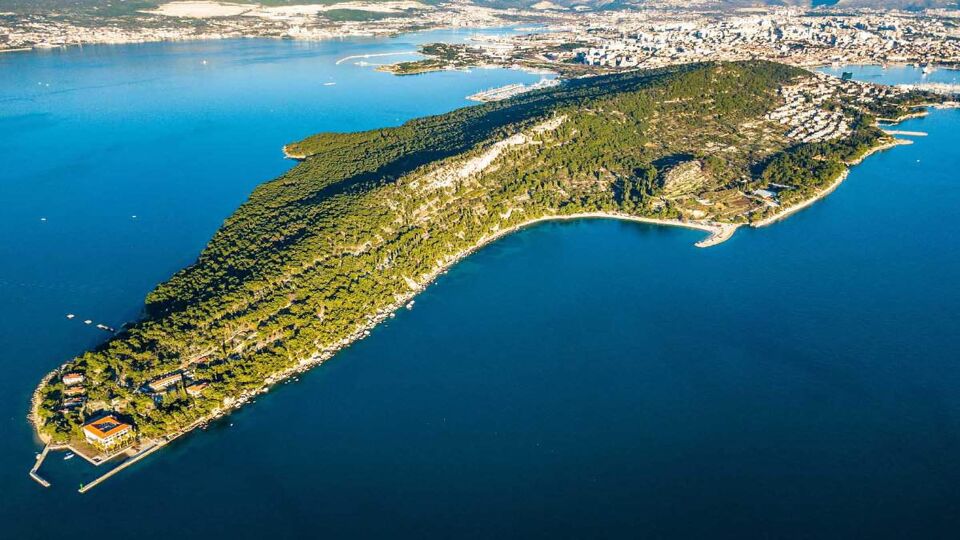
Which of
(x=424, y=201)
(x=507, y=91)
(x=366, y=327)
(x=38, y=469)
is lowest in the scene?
(x=38, y=469)

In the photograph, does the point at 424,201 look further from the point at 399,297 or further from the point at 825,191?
the point at 825,191

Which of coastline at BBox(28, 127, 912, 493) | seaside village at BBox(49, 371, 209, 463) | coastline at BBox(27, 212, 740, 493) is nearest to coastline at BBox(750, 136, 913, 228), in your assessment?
coastline at BBox(28, 127, 912, 493)

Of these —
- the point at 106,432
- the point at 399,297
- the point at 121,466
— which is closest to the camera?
the point at 121,466

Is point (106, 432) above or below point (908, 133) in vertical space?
below

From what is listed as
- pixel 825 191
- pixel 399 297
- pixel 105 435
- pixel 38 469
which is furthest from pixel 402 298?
pixel 825 191

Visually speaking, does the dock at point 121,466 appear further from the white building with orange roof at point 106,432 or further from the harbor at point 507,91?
the harbor at point 507,91

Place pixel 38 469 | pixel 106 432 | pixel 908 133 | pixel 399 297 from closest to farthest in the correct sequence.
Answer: pixel 38 469 < pixel 106 432 < pixel 399 297 < pixel 908 133

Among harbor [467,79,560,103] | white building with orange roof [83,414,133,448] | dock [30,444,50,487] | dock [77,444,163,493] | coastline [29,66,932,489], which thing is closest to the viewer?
dock [77,444,163,493]

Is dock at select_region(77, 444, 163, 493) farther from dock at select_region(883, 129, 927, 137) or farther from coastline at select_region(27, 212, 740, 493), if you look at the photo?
dock at select_region(883, 129, 927, 137)
